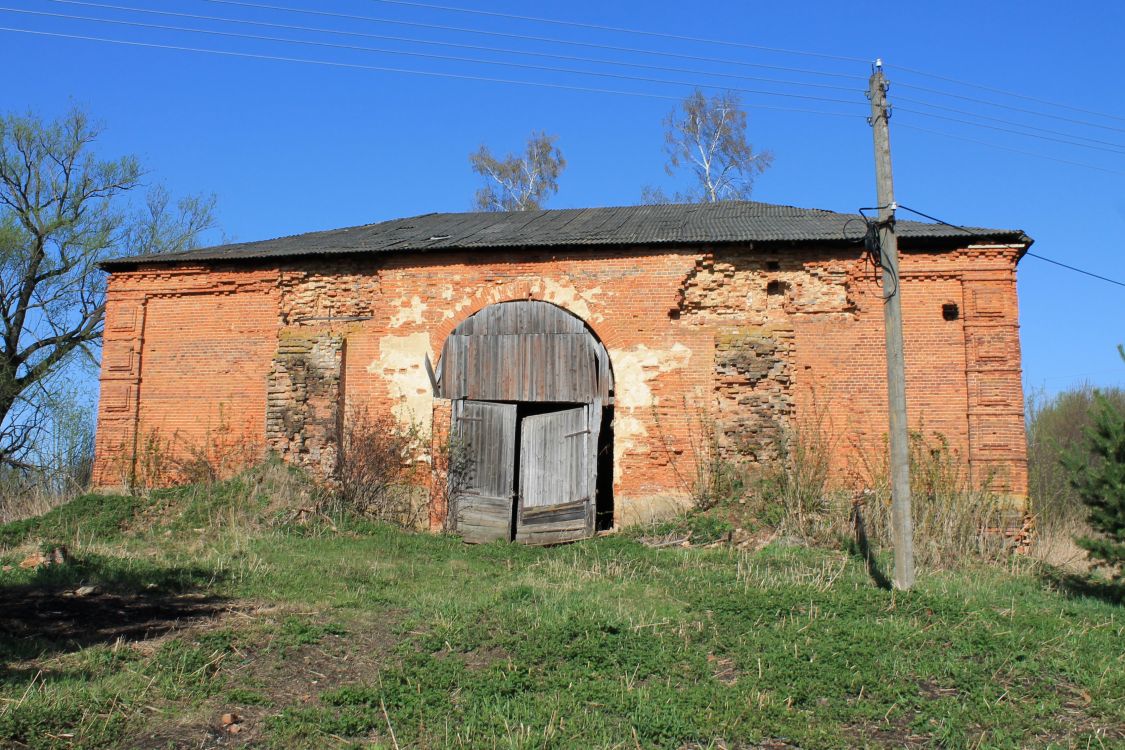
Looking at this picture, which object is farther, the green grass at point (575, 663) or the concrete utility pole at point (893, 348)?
the concrete utility pole at point (893, 348)

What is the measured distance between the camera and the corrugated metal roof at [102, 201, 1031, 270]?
13.5m

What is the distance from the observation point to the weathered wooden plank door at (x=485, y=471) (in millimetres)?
13516

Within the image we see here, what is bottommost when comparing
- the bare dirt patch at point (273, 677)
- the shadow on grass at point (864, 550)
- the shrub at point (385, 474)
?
the bare dirt patch at point (273, 677)

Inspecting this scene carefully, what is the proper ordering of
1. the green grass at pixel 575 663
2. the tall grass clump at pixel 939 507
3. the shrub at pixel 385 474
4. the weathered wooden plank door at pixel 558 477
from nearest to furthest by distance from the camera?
1. the green grass at pixel 575 663
2. the tall grass clump at pixel 939 507
3. the weathered wooden plank door at pixel 558 477
4. the shrub at pixel 385 474

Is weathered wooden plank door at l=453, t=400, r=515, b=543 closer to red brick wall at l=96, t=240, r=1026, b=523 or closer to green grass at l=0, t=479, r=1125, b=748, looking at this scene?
red brick wall at l=96, t=240, r=1026, b=523

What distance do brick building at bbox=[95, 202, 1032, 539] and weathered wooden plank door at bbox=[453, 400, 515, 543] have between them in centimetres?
3

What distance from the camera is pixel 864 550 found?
11.2m

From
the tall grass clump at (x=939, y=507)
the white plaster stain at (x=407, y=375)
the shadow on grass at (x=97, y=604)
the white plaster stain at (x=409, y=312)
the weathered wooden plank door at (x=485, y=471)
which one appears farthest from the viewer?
the white plaster stain at (x=409, y=312)

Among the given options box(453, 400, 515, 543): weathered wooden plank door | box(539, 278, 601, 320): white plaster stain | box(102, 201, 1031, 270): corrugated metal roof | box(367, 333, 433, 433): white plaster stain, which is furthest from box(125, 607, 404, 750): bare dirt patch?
box(102, 201, 1031, 270): corrugated metal roof

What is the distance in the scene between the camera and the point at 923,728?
5922 mm

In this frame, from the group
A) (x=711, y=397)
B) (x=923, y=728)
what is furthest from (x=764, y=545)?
(x=923, y=728)

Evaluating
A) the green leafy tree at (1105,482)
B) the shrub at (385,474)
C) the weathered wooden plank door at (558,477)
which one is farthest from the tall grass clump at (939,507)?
the shrub at (385,474)

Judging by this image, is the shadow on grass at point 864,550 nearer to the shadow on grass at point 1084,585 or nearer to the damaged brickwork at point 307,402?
the shadow on grass at point 1084,585

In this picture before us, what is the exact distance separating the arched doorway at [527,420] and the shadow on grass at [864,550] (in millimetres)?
3710
